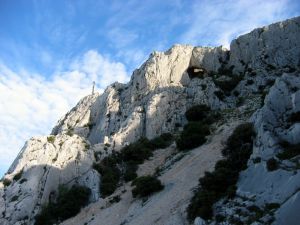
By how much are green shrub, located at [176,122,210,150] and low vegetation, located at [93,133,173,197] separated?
606cm

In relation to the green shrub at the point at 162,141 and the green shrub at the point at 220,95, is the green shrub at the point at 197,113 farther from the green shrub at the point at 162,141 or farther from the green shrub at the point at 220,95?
the green shrub at the point at 220,95

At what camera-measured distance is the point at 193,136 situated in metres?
49.3

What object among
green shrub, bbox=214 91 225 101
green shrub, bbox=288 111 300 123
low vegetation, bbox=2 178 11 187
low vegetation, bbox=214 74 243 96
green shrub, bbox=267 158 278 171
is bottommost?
green shrub, bbox=267 158 278 171

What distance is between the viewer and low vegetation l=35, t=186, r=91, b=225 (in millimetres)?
49125

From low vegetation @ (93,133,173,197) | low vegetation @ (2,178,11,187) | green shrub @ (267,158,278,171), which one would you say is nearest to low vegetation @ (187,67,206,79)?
low vegetation @ (93,133,173,197)

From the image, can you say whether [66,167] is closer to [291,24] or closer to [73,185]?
[73,185]

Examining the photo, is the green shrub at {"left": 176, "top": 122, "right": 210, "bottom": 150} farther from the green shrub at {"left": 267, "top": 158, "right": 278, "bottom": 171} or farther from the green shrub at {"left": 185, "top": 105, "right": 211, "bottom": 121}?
the green shrub at {"left": 267, "top": 158, "right": 278, "bottom": 171}

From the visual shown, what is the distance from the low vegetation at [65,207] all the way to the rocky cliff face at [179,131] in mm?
1017

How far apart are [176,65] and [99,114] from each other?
1544 cm

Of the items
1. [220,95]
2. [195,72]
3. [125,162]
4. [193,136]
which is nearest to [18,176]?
[125,162]

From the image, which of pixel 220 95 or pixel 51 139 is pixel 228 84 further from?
pixel 51 139

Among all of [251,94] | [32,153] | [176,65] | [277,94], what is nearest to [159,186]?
[277,94]

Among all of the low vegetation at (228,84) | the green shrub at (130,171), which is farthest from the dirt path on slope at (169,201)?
the low vegetation at (228,84)

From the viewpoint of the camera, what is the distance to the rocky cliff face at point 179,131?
32625 millimetres
